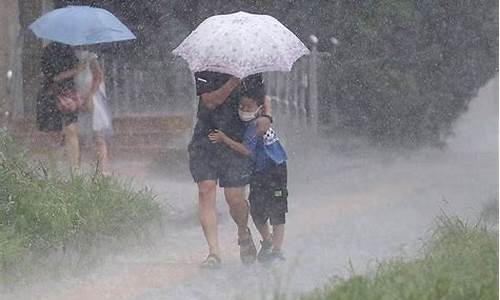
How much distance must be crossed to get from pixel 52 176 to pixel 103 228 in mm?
465

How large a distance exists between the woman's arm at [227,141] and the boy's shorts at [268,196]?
0.15 meters

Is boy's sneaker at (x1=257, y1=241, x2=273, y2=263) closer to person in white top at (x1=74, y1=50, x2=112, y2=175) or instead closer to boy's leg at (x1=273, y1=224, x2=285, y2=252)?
boy's leg at (x1=273, y1=224, x2=285, y2=252)

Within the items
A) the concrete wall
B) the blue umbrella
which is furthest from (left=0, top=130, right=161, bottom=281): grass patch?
the blue umbrella

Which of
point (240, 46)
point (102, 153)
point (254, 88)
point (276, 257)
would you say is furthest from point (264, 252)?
point (102, 153)

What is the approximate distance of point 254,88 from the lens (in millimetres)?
5477

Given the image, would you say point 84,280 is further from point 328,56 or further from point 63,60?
point 328,56

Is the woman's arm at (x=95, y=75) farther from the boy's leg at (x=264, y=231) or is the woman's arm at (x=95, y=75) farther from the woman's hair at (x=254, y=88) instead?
the boy's leg at (x=264, y=231)

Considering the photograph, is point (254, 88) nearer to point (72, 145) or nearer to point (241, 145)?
point (241, 145)

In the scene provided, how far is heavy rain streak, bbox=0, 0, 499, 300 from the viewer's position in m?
5.48

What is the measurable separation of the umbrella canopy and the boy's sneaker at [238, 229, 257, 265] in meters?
0.85

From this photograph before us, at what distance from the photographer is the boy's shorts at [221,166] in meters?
5.57

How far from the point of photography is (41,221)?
18.9ft

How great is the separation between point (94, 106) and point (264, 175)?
107 cm

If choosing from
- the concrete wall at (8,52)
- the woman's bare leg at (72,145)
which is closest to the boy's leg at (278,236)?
the woman's bare leg at (72,145)
